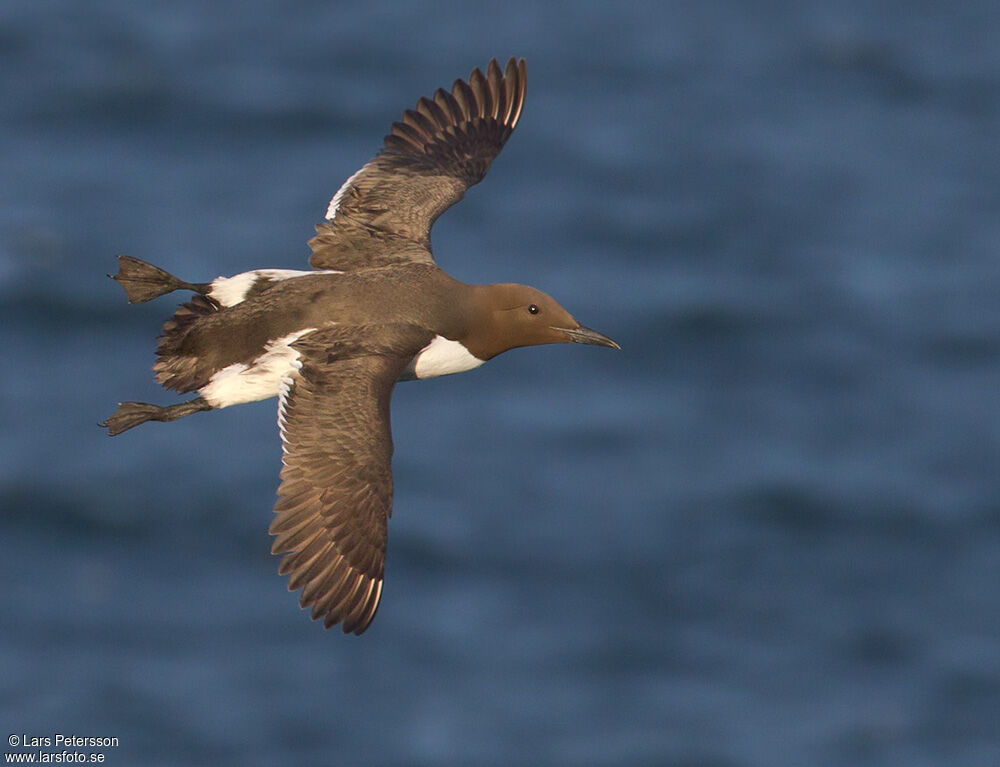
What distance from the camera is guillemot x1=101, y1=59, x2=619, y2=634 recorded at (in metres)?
11.2

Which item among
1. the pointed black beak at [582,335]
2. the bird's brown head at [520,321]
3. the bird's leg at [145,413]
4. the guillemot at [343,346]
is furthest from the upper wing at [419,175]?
the bird's leg at [145,413]

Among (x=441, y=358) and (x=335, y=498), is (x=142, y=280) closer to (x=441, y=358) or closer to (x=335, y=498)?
(x=441, y=358)

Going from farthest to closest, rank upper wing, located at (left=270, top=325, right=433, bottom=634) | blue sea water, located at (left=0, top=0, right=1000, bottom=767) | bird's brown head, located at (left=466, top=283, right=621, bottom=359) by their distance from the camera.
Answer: blue sea water, located at (left=0, top=0, right=1000, bottom=767)
bird's brown head, located at (left=466, top=283, right=621, bottom=359)
upper wing, located at (left=270, top=325, right=433, bottom=634)

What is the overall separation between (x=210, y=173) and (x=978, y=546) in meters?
12.9

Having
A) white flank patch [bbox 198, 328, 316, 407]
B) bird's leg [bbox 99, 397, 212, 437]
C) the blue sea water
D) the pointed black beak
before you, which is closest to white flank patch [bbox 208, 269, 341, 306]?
white flank patch [bbox 198, 328, 316, 407]

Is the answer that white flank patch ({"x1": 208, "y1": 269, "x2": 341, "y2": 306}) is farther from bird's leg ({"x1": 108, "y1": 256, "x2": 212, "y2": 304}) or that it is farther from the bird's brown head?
the bird's brown head

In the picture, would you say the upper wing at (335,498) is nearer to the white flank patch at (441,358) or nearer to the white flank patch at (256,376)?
the white flank patch at (256,376)

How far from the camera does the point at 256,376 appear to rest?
11.8 meters

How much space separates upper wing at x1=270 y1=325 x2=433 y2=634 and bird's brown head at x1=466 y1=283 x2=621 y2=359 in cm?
135

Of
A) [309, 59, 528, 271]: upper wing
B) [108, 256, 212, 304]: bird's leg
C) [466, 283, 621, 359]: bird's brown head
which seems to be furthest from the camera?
[309, 59, 528, 271]: upper wing

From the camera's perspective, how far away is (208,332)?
12000mm

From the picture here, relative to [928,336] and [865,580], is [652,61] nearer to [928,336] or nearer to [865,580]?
[928,336]

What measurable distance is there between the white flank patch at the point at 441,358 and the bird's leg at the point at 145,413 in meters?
1.36

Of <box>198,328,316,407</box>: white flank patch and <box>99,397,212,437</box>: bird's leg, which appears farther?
<box>99,397,212,437</box>: bird's leg
